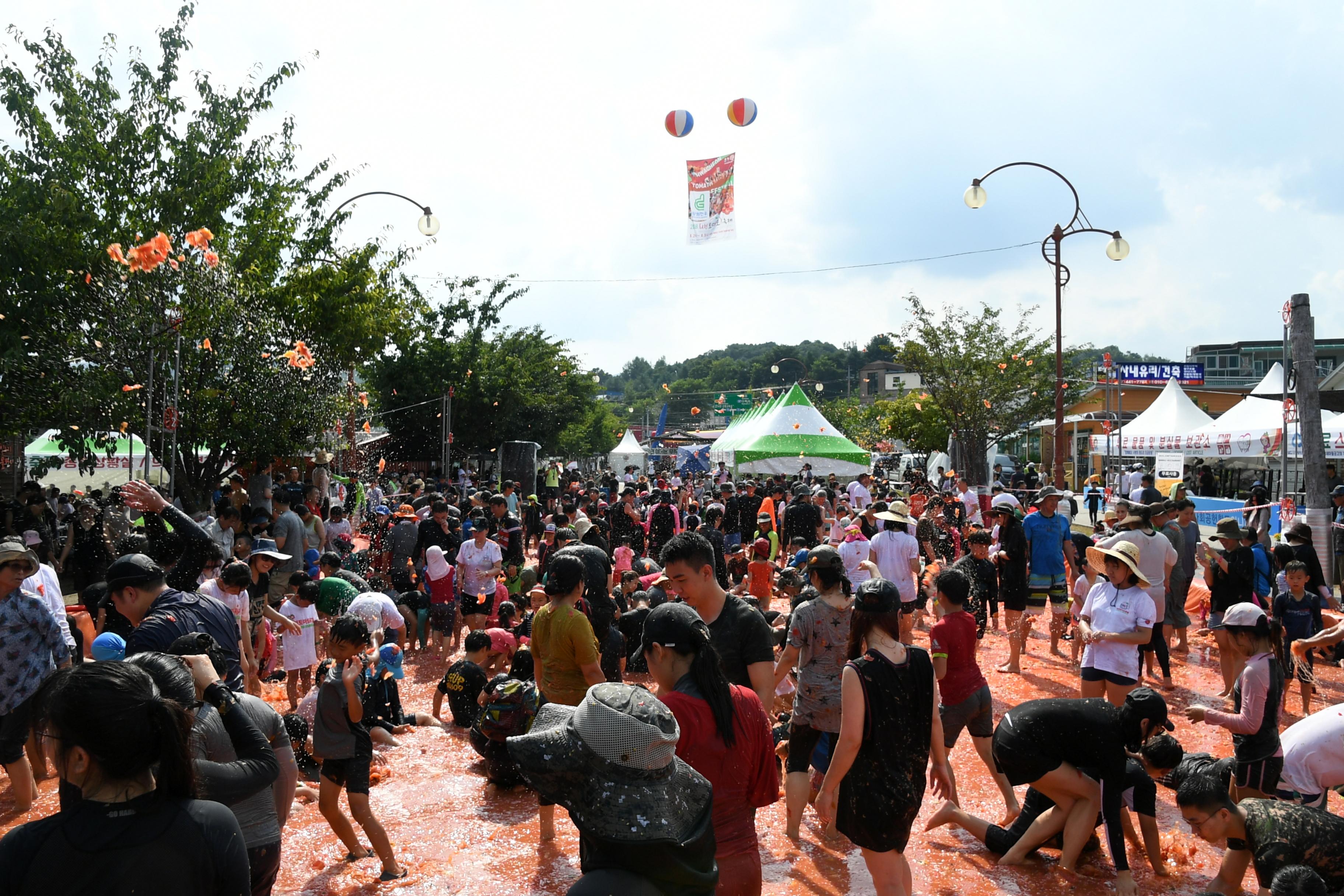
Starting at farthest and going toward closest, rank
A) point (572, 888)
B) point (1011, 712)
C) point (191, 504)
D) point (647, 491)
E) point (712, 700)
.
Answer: point (647, 491), point (191, 504), point (1011, 712), point (712, 700), point (572, 888)

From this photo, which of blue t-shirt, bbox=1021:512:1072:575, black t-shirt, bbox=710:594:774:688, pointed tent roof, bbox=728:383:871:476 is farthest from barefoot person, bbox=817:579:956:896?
pointed tent roof, bbox=728:383:871:476

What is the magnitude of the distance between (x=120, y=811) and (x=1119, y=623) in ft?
18.4

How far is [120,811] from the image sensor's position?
193cm

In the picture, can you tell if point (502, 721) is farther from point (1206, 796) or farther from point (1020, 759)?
point (1206, 796)

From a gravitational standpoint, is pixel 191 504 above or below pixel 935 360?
below

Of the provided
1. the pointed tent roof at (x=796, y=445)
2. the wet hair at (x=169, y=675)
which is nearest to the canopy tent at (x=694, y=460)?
the pointed tent roof at (x=796, y=445)

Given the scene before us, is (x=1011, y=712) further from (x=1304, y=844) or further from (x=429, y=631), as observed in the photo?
(x=429, y=631)

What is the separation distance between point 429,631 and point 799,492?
6545 mm

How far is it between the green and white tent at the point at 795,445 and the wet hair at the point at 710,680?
73.0 feet

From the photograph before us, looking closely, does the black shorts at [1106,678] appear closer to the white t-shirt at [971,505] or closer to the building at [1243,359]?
the white t-shirt at [971,505]

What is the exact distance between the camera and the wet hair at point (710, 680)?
283 centimetres

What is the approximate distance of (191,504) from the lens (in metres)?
13.9

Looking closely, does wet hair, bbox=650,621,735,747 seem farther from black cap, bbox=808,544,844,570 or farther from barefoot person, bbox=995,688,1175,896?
barefoot person, bbox=995,688,1175,896

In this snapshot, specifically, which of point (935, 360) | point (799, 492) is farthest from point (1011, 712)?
point (935, 360)
